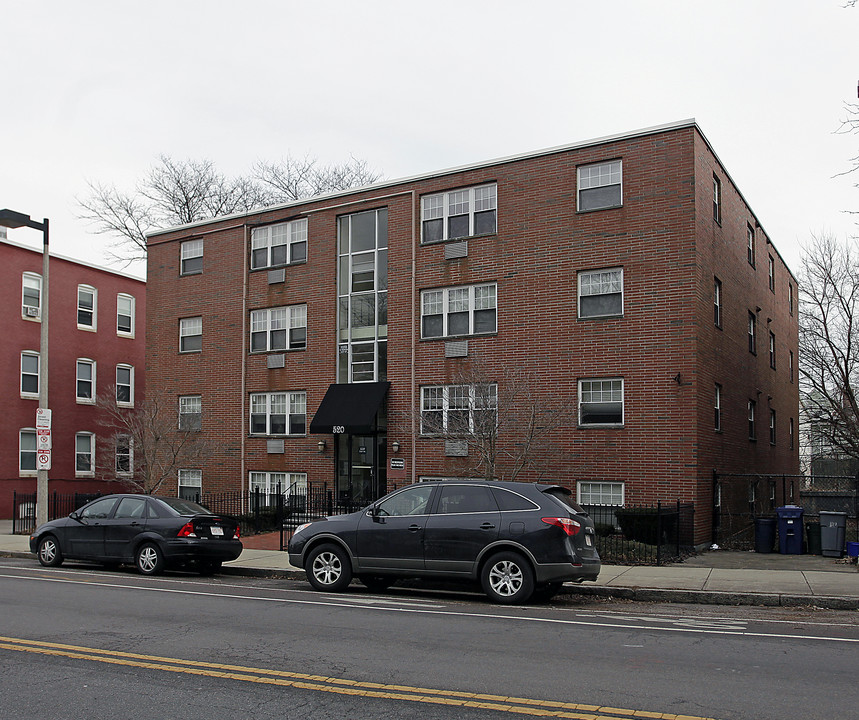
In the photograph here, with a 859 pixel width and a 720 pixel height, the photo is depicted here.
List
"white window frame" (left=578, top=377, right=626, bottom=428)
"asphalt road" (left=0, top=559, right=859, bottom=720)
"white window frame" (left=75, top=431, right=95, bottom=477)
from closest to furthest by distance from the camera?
"asphalt road" (left=0, top=559, right=859, bottom=720) → "white window frame" (left=578, top=377, right=626, bottom=428) → "white window frame" (left=75, top=431, right=95, bottom=477)

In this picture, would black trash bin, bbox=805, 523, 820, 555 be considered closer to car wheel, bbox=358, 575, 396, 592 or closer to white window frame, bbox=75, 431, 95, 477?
car wheel, bbox=358, 575, 396, 592

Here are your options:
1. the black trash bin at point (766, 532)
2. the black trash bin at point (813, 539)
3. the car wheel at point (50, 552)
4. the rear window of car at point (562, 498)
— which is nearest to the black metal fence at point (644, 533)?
the black trash bin at point (766, 532)

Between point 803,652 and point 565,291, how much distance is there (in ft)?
46.9

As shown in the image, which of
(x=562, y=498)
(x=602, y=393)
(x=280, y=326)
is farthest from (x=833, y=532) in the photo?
(x=280, y=326)

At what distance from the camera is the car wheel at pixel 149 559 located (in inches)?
590

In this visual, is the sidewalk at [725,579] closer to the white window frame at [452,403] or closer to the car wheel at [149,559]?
the car wheel at [149,559]

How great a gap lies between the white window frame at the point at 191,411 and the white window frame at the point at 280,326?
9.28 ft

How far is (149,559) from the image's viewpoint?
15.1 m

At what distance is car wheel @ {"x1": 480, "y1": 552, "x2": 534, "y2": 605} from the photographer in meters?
11.5

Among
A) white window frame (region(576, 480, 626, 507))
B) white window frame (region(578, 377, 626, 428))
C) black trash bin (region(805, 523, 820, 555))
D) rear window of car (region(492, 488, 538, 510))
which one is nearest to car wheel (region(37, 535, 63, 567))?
rear window of car (region(492, 488, 538, 510))

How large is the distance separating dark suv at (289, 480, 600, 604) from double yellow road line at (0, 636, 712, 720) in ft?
16.0

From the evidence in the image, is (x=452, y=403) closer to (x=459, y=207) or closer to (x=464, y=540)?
(x=459, y=207)

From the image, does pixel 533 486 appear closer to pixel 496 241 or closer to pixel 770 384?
pixel 496 241

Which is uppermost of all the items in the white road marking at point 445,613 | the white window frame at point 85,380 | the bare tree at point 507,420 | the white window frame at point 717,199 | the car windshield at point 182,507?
the white window frame at point 717,199
